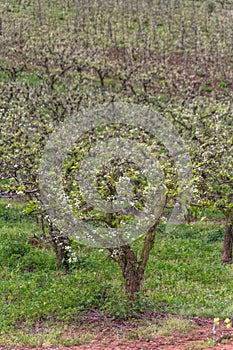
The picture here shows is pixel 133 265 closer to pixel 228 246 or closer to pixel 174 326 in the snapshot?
pixel 174 326

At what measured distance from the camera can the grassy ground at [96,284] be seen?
13.6 meters

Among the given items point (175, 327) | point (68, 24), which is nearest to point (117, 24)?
point (68, 24)

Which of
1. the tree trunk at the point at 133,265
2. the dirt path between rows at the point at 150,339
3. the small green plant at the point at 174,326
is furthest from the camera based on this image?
the tree trunk at the point at 133,265

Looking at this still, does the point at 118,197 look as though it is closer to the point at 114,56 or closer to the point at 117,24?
the point at 114,56

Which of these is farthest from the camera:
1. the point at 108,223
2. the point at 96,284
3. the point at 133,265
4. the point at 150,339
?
the point at 96,284

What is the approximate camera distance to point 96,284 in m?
16.0

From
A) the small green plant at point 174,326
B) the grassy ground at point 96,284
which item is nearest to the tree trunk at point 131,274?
the grassy ground at point 96,284

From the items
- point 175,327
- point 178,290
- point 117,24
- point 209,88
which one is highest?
point 117,24

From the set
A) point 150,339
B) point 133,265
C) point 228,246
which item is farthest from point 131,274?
point 228,246

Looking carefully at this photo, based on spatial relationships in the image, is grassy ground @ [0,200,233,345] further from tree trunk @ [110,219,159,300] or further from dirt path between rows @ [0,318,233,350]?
dirt path between rows @ [0,318,233,350]

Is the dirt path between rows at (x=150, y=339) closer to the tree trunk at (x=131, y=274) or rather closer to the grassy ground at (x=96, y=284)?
the grassy ground at (x=96, y=284)

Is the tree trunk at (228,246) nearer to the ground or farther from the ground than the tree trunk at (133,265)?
farther from the ground

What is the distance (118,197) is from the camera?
12844 mm

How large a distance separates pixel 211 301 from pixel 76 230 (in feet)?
14.3
